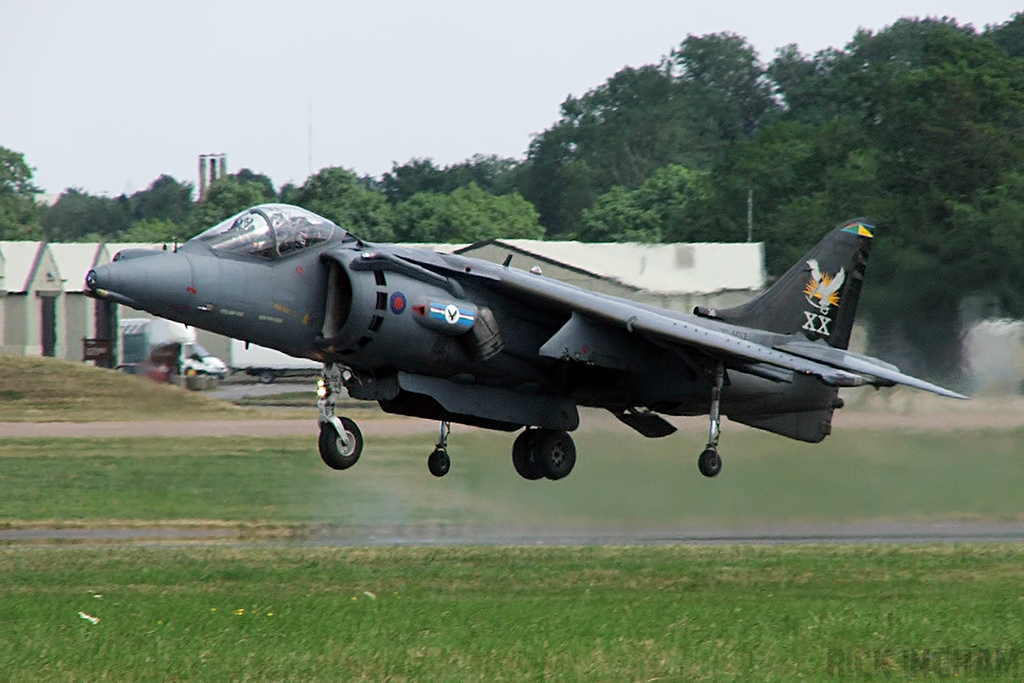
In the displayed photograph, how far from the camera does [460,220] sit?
191ft

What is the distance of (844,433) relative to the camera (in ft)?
67.6

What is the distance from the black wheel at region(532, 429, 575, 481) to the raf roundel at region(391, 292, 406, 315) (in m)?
3.11

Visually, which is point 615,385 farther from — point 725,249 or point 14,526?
point 725,249

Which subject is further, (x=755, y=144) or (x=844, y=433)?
(x=755, y=144)

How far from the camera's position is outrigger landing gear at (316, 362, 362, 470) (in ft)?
51.9

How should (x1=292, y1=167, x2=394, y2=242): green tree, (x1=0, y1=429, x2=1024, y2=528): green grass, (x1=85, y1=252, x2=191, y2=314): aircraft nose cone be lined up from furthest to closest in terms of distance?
(x1=292, y1=167, x2=394, y2=242): green tree < (x1=0, y1=429, x2=1024, y2=528): green grass < (x1=85, y1=252, x2=191, y2=314): aircraft nose cone

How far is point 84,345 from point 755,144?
95.5 ft

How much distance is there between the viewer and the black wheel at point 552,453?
17.8 metres

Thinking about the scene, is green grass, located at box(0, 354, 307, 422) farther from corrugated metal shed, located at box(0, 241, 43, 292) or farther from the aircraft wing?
corrugated metal shed, located at box(0, 241, 43, 292)

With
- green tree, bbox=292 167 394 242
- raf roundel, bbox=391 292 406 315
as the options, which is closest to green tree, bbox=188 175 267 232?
green tree, bbox=292 167 394 242

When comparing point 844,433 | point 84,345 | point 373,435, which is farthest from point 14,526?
point 84,345

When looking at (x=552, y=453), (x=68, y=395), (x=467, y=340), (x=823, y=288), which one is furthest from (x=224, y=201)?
(x=467, y=340)

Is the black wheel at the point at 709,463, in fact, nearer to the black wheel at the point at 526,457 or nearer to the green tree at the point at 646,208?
the black wheel at the point at 526,457

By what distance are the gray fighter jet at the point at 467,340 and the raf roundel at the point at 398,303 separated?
0.01 m
